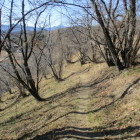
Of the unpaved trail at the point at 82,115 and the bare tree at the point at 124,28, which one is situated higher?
the bare tree at the point at 124,28

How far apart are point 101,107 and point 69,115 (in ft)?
5.82

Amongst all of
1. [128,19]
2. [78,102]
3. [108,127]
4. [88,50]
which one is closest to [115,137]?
[108,127]

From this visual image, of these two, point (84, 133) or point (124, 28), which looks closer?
point (84, 133)

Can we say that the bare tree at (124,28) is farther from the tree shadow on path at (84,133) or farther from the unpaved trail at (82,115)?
the tree shadow on path at (84,133)

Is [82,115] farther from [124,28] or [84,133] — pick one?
[124,28]

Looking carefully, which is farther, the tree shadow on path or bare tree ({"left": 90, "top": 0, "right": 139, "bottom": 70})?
bare tree ({"left": 90, "top": 0, "right": 139, "bottom": 70})

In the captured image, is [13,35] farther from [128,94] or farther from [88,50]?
[88,50]

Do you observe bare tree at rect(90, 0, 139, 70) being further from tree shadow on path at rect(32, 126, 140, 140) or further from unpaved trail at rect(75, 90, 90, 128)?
tree shadow on path at rect(32, 126, 140, 140)

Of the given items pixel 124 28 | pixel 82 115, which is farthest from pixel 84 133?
pixel 124 28

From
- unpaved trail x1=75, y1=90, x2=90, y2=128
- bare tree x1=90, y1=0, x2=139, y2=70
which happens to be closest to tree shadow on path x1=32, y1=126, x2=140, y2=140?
unpaved trail x1=75, y1=90, x2=90, y2=128

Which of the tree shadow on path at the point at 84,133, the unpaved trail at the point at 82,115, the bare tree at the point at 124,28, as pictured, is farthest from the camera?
the bare tree at the point at 124,28

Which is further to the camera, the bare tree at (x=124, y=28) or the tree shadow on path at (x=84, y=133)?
the bare tree at (x=124, y=28)

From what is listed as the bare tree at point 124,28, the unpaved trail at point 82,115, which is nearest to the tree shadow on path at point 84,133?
the unpaved trail at point 82,115

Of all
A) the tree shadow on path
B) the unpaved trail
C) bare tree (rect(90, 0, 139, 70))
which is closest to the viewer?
the tree shadow on path
